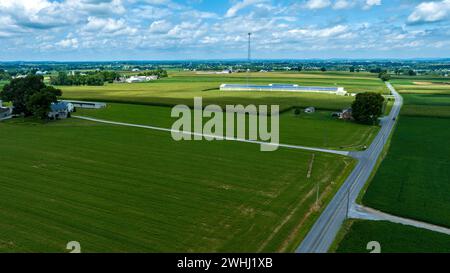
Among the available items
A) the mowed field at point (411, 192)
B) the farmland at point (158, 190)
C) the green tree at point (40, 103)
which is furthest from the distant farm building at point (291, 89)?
the green tree at point (40, 103)

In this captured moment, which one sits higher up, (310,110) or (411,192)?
(310,110)

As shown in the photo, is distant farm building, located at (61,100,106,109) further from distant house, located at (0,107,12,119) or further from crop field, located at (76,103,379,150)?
distant house, located at (0,107,12,119)

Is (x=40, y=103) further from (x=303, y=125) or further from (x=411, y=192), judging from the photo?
(x=411, y=192)

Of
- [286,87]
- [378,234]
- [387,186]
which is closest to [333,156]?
[387,186]

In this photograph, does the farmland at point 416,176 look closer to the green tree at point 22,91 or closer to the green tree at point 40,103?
the green tree at point 40,103

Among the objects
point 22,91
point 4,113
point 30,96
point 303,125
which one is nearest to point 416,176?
point 303,125
